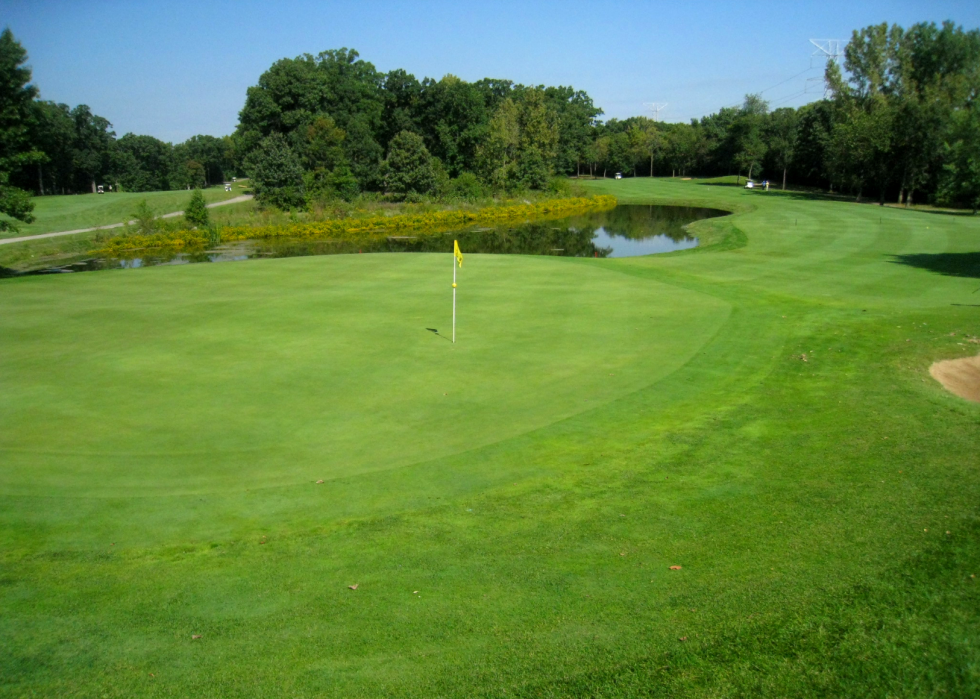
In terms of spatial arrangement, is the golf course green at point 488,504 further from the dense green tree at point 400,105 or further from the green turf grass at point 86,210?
the dense green tree at point 400,105

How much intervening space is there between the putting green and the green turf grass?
3468 centimetres

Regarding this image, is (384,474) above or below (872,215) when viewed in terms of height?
below

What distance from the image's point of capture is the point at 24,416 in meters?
12.8

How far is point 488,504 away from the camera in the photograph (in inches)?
379

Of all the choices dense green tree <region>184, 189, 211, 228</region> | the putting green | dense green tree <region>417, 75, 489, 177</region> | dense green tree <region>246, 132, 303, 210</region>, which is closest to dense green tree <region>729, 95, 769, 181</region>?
dense green tree <region>417, 75, 489, 177</region>

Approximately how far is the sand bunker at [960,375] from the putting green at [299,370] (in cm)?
521

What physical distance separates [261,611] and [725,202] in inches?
2891

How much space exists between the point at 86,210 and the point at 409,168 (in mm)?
29587

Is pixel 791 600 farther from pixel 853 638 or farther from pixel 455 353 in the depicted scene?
pixel 455 353

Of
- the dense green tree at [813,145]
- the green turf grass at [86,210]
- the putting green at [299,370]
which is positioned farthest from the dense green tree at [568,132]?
the putting green at [299,370]

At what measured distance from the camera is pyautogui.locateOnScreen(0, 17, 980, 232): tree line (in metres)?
58.9

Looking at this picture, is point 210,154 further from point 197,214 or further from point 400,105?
point 197,214

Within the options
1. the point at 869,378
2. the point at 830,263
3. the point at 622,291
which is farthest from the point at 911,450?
the point at 830,263

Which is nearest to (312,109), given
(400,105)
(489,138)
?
(400,105)
